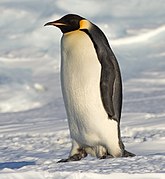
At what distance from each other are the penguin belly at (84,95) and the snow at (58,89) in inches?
5.7

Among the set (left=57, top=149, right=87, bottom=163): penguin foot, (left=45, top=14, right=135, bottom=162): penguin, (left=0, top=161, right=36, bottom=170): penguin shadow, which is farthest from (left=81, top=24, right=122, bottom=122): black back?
(left=0, top=161, right=36, bottom=170): penguin shadow

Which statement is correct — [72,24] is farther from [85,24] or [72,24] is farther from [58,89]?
[58,89]

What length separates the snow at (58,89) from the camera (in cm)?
294

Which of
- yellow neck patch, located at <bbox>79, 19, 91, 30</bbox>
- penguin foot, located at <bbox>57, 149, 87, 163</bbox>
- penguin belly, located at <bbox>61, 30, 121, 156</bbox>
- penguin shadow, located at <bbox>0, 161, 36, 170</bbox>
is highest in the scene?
yellow neck patch, located at <bbox>79, 19, 91, 30</bbox>

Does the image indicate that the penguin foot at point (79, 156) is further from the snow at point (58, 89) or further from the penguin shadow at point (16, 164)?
the penguin shadow at point (16, 164)

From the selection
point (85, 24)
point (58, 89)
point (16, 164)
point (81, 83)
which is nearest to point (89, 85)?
point (81, 83)

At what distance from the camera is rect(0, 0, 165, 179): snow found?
2936 millimetres

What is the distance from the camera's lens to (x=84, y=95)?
3.39 metres

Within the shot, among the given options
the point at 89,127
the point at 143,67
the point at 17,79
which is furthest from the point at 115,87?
the point at 143,67

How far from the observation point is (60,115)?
7.09 m

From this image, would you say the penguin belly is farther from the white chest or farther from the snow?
the snow

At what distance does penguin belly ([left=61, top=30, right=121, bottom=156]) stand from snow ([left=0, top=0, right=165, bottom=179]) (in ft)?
0.48

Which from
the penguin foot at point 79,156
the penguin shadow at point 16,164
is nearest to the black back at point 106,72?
the penguin foot at point 79,156

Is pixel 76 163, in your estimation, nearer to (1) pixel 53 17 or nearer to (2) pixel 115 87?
(2) pixel 115 87
